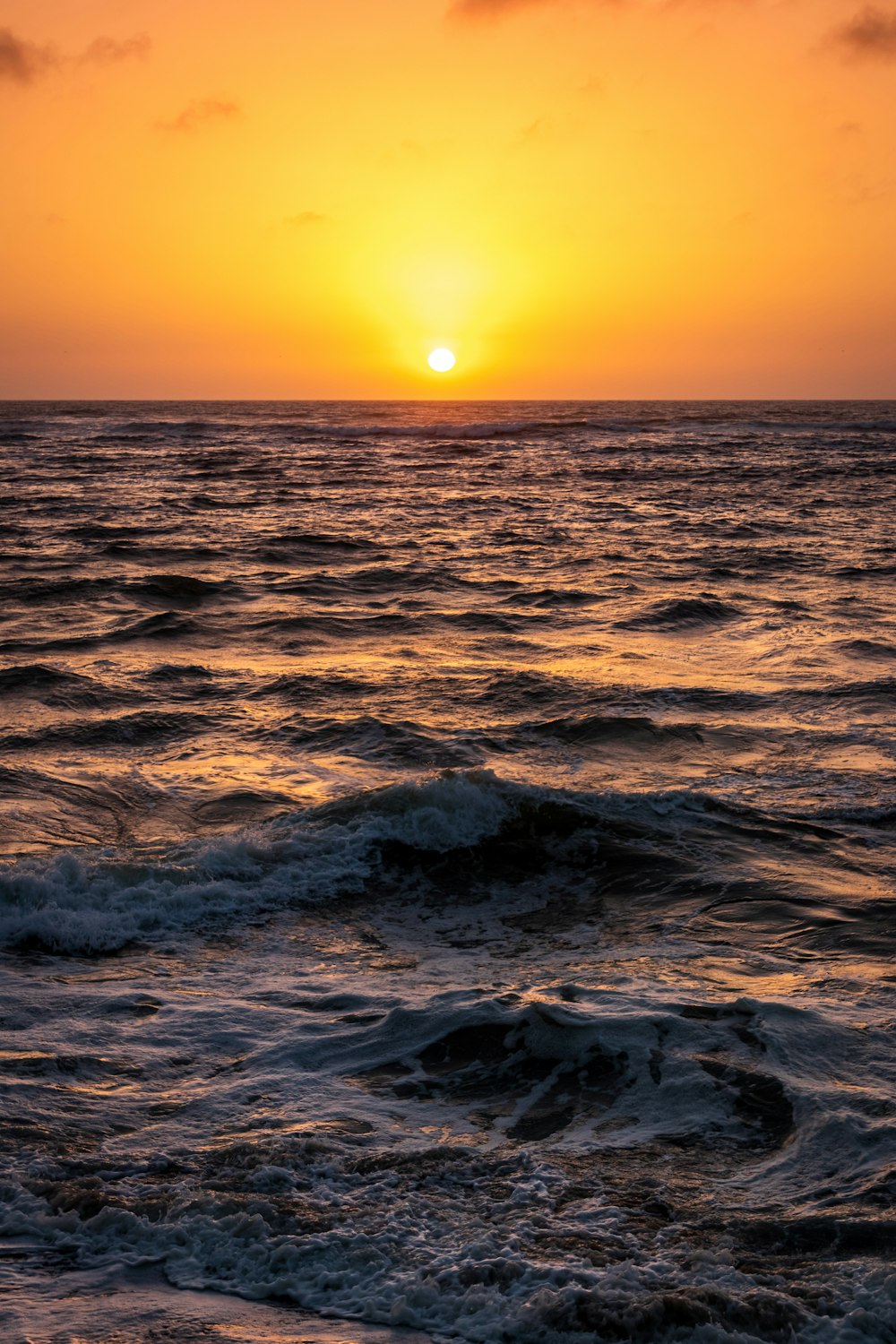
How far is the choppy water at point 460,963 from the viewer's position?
12.1 ft

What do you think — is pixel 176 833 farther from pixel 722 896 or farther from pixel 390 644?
pixel 390 644

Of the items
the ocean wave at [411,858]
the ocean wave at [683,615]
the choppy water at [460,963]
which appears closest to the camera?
the choppy water at [460,963]

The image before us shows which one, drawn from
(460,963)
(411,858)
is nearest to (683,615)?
(411,858)

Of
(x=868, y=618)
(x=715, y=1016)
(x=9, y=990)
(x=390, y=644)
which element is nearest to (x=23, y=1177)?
(x=9, y=990)

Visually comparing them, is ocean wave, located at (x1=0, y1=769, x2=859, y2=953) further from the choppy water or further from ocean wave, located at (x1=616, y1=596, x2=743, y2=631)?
ocean wave, located at (x1=616, y1=596, x2=743, y2=631)

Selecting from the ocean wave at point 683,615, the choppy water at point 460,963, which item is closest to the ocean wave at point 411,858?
the choppy water at point 460,963

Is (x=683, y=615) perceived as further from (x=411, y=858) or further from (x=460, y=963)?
(x=460, y=963)

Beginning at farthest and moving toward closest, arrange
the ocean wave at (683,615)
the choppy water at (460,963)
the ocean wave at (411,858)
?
the ocean wave at (683,615)
the ocean wave at (411,858)
the choppy water at (460,963)

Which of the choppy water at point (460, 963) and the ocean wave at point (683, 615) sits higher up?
the ocean wave at point (683, 615)

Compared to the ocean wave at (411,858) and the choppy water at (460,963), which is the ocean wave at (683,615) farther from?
the ocean wave at (411,858)

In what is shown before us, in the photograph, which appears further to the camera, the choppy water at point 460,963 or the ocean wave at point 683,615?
the ocean wave at point 683,615

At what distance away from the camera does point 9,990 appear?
5.50m

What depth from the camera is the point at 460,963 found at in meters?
6.03

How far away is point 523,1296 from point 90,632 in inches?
466
